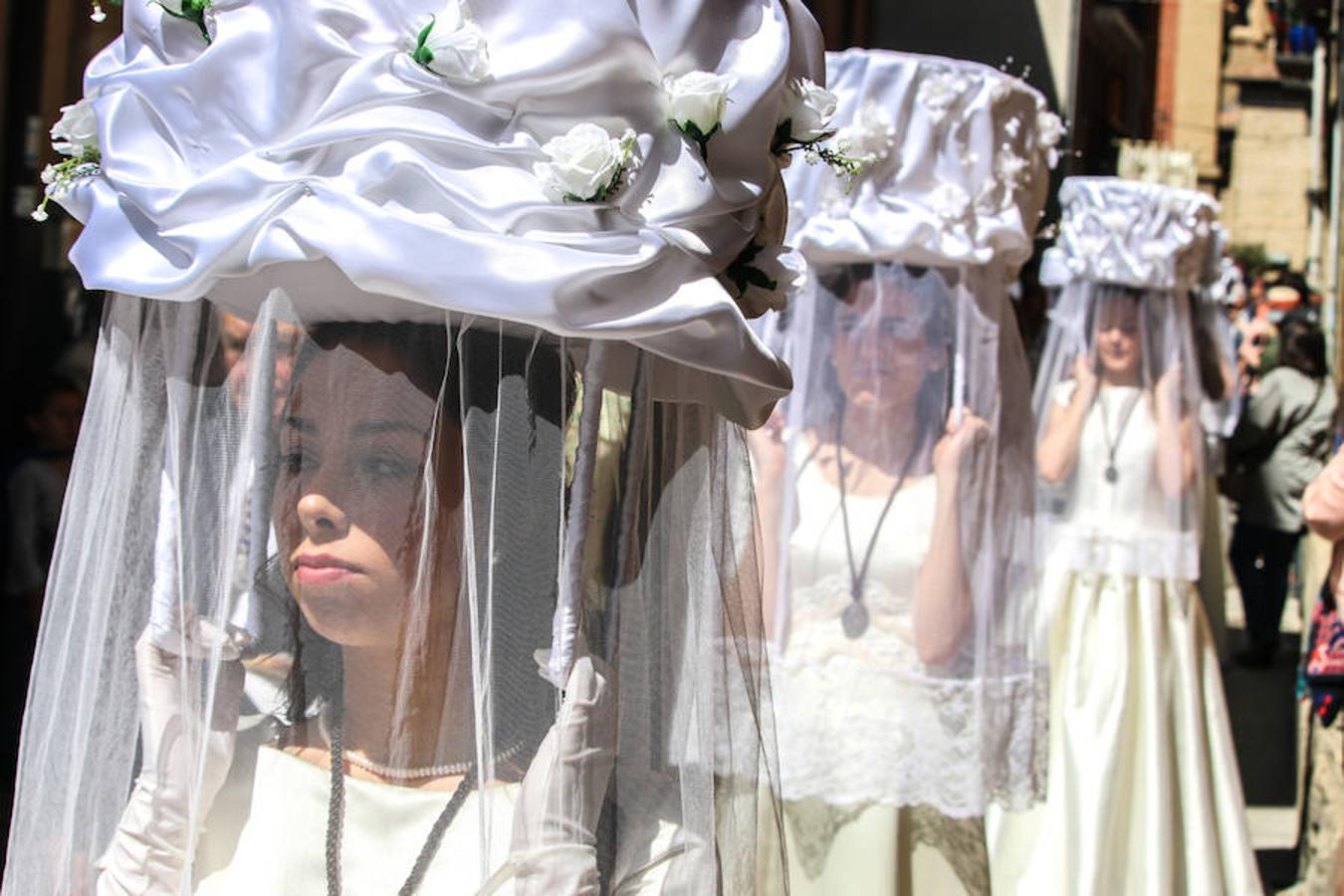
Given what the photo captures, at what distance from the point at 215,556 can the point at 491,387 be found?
375 mm

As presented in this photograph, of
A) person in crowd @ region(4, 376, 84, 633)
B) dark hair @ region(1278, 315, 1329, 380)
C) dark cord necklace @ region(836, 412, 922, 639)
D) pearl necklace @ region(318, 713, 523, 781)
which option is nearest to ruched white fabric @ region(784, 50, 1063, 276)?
dark cord necklace @ region(836, 412, 922, 639)

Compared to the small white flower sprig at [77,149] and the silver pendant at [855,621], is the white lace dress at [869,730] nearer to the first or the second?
the silver pendant at [855,621]

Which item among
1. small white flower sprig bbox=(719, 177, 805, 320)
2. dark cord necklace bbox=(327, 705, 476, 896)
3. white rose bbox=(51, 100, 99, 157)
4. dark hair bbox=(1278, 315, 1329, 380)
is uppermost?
dark hair bbox=(1278, 315, 1329, 380)

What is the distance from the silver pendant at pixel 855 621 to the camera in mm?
4074

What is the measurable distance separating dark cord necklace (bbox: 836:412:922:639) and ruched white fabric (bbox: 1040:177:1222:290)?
2170 mm

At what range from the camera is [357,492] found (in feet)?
6.23

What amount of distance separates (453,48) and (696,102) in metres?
0.28

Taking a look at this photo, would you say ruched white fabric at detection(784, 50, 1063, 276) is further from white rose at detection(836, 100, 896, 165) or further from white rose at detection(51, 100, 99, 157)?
white rose at detection(51, 100, 99, 157)

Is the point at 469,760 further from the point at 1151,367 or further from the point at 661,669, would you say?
the point at 1151,367

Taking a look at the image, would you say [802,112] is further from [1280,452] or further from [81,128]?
[1280,452]

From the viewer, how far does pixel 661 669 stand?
202 cm

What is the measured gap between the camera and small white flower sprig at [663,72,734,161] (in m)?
1.90

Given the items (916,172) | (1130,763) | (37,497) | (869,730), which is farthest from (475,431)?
(1130,763)

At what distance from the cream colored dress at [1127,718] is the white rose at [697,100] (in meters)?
3.81
